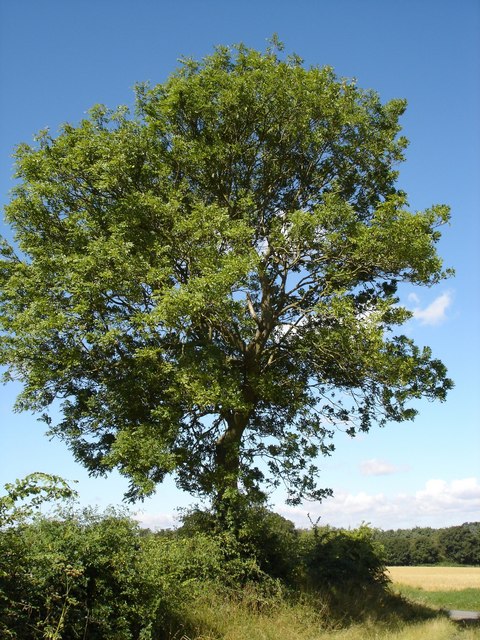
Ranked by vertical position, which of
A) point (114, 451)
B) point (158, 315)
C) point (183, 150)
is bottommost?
point (114, 451)

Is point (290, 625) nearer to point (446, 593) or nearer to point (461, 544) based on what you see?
point (446, 593)

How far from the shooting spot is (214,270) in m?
13.4

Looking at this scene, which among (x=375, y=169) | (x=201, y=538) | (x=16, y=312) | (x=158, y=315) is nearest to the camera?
(x=158, y=315)

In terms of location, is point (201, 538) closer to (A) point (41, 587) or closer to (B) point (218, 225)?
(A) point (41, 587)

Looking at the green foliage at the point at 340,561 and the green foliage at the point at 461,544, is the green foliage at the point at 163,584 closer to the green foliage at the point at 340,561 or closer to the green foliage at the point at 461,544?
the green foliage at the point at 340,561

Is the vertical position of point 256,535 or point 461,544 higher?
point 256,535

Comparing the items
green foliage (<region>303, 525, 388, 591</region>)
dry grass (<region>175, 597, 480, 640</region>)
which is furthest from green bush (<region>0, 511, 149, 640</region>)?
green foliage (<region>303, 525, 388, 591</region>)

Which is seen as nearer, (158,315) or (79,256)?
(158,315)

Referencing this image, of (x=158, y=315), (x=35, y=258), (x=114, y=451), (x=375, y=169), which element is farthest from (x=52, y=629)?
(x=375, y=169)

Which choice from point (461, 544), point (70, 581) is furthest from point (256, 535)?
point (461, 544)

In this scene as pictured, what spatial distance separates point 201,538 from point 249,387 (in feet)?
14.4

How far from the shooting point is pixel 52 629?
23.2 feet

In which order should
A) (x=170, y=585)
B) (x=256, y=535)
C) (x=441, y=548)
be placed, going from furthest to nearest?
(x=441, y=548), (x=256, y=535), (x=170, y=585)

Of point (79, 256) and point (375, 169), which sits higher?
point (375, 169)
